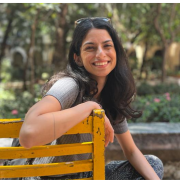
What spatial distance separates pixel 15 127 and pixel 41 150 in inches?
6.2

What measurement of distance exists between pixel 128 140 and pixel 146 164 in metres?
0.19

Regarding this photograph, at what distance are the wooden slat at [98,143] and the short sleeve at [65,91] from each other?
21cm

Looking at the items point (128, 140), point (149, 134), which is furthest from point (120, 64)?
point (149, 134)

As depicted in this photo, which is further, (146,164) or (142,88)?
(142,88)

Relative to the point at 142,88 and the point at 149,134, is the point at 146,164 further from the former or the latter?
the point at 142,88

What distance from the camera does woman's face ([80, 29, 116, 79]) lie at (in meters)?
1.60

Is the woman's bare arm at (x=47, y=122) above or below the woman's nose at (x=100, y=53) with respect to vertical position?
below

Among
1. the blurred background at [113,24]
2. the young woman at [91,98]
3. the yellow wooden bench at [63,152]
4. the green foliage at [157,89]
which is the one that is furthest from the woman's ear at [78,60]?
the green foliage at [157,89]

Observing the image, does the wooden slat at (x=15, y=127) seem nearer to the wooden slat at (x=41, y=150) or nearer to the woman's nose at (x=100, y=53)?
the wooden slat at (x=41, y=150)

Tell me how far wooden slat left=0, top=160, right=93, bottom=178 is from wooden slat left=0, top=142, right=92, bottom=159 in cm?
5

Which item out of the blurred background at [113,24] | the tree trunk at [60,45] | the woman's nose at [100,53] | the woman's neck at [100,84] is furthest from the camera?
the tree trunk at [60,45]

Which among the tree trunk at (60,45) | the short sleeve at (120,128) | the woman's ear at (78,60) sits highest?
the tree trunk at (60,45)

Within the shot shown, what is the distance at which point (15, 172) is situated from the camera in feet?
3.92

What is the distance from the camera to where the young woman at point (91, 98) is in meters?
1.19
